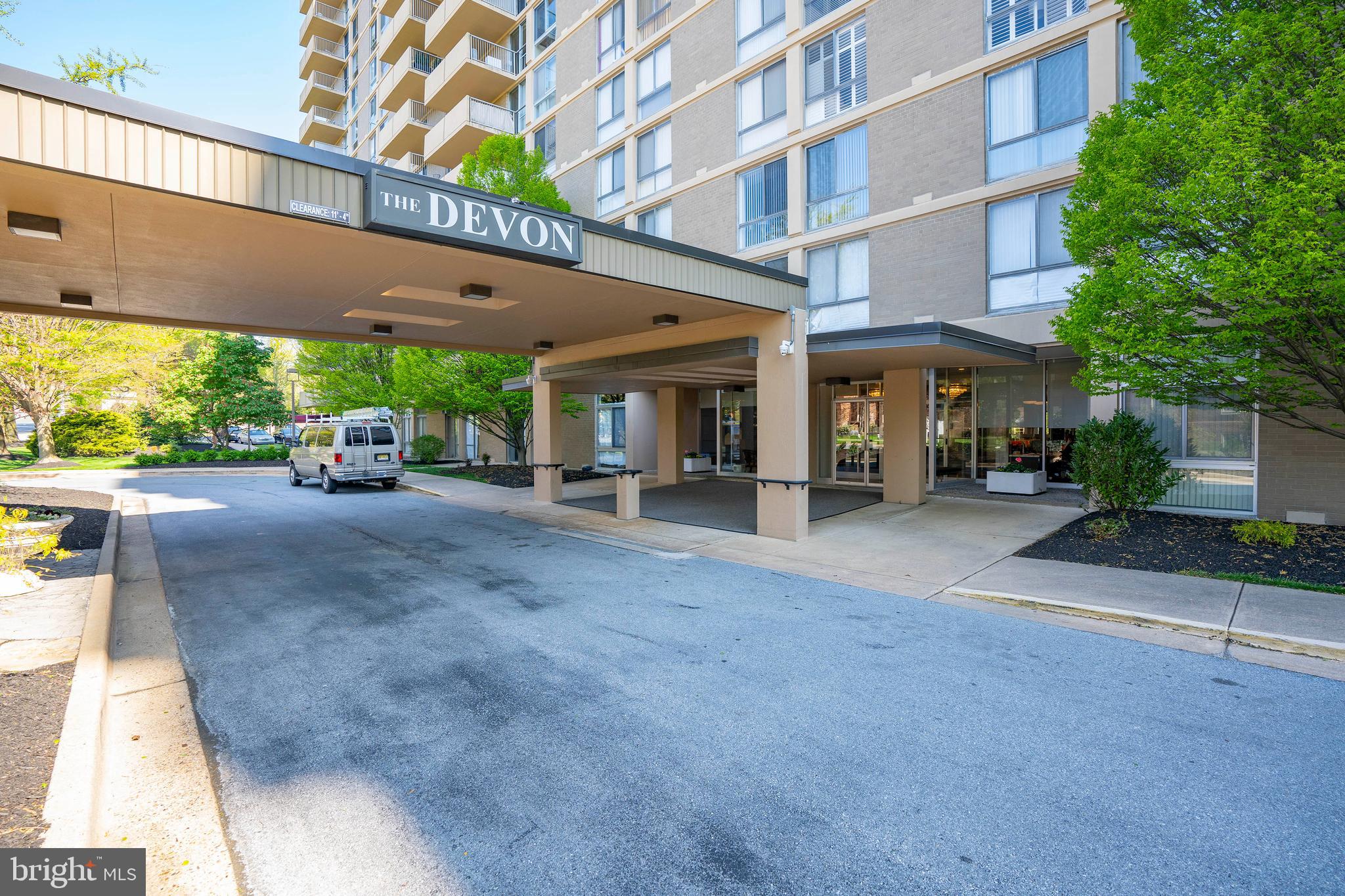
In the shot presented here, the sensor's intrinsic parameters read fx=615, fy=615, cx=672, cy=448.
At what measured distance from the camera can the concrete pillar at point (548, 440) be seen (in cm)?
1644

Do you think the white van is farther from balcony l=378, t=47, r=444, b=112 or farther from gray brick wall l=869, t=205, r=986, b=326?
balcony l=378, t=47, r=444, b=112

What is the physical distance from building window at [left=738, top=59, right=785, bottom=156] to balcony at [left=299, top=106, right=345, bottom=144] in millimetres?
41352

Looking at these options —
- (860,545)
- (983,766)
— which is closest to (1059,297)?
(860,545)

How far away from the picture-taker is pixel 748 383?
1995 centimetres

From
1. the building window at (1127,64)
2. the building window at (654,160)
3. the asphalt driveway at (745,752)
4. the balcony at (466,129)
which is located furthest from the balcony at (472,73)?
the asphalt driveway at (745,752)

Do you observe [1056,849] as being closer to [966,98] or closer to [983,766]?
[983,766]

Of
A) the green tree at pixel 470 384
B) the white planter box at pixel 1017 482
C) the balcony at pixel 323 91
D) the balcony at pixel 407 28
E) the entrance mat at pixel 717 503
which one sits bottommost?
the entrance mat at pixel 717 503

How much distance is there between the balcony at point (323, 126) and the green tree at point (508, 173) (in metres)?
35.0

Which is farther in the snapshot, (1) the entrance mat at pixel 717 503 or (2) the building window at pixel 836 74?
(2) the building window at pixel 836 74

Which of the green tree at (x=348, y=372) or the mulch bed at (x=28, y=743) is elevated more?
the green tree at (x=348, y=372)

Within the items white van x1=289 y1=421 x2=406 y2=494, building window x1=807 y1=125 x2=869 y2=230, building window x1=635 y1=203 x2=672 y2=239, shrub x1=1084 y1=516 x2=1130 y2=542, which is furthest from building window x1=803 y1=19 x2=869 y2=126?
white van x1=289 y1=421 x2=406 y2=494

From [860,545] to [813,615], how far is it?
13.0ft

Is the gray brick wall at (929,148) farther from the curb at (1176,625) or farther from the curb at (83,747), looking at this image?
the curb at (83,747)

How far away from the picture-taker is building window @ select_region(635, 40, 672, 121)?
72.2 ft
